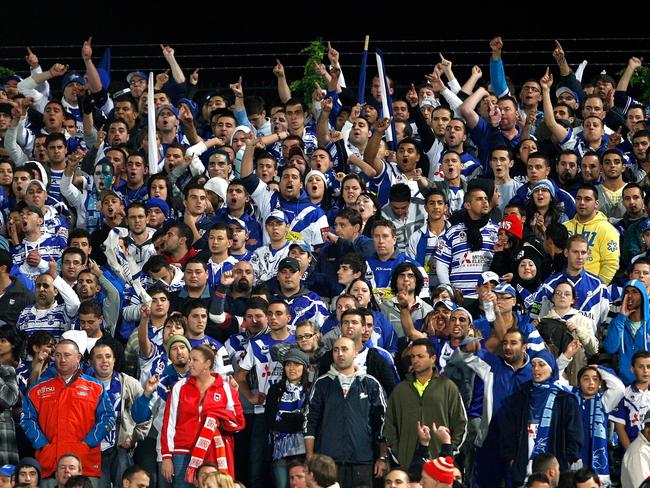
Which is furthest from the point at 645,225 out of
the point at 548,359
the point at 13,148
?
the point at 13,148

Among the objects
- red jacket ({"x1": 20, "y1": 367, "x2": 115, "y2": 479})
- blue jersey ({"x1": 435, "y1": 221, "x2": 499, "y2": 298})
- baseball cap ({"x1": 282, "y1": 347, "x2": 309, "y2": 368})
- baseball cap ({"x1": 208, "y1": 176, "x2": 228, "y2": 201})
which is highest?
baseball cap ({"x1": 208, "y1": 176, "x2": 228, "y2": 201})

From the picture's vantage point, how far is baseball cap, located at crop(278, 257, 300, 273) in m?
15.9

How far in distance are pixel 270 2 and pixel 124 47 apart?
2194 millimetres

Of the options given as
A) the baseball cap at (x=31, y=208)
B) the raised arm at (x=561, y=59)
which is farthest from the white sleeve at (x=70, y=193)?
the raised arm at (x=561, y=59)

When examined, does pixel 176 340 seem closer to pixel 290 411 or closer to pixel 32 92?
pixel 290 411

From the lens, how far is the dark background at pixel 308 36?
928 inches

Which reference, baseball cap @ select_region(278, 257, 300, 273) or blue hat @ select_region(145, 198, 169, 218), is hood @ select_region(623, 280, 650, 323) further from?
blue hat @ select_region(145, 198, 169, 218)

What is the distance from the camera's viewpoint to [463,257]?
666 inches

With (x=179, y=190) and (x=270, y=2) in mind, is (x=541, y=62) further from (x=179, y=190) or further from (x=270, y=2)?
(x=179, y=190)

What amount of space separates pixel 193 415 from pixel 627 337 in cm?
402

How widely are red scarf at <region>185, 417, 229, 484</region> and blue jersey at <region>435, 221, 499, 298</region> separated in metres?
3.41

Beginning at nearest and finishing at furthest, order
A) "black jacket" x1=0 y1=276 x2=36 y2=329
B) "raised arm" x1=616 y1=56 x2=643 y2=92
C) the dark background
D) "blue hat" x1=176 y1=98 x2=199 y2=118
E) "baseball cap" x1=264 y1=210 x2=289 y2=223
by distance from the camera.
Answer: "black jacket" x1=0 y1=276 x2=36 y2=329 < "baseball cap" x1=264 y1=210 x2=289 y2=223 < "raised arm" x1=616 y1=56 x2=643 y2=92 < "blue hat" x1=176 y1=98 x2=199 y2=118 < the dark background

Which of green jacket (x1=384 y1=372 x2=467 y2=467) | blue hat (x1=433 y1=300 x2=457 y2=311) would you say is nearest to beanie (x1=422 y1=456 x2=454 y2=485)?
green jacket (x1=384 y1=372 x2=467 y2=467)

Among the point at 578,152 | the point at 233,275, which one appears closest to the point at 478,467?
the point at 233,275
